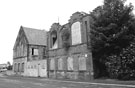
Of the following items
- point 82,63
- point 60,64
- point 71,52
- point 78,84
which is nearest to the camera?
point 78,84

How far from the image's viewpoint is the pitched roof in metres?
41.4

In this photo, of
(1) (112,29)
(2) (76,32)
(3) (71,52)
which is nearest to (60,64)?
(3) (71,52)

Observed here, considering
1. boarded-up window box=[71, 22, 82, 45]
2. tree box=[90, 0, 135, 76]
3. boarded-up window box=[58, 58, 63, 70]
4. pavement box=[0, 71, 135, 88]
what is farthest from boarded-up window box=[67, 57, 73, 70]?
pavement box=[0, 71, 135, 88]

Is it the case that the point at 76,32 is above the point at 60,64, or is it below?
above

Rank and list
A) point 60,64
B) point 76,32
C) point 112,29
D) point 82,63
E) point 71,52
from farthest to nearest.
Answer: point 60,64 < point 71,52 < point 76,32 < point 82,63 < point 112,29

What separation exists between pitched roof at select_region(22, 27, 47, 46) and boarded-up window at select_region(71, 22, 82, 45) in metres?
17.7

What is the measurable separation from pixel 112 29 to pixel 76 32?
7034 millimetres

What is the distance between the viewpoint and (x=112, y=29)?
64.1 ft

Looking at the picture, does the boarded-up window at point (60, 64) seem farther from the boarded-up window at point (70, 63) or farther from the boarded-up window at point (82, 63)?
the boarded-up window at point (82, 63)

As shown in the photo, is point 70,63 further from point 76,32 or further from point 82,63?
point 76,32

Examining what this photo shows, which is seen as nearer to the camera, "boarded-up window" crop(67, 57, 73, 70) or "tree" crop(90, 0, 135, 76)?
"tree" crop(90, 0, 135, 76)

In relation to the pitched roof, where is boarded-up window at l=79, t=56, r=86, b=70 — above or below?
below

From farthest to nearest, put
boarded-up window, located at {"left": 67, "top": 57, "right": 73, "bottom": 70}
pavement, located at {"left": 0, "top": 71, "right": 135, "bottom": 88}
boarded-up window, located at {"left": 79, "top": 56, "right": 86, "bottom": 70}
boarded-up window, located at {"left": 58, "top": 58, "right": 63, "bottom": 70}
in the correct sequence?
boarded-up window, located at {"left": 58, "top": 58, "right": 63, "bottom": 70} → boarded-up window, located at {"left": 67, "top": 57, "right": 73, "bottom": 70} → boarded-up window, located at {"left": 79, "top": 56, "right": 86, "bottom": 70} → pavement, located at {"left": 0, "top": 71, "right": 135, "bottom": 88}

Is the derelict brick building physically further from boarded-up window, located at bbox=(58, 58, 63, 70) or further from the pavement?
the pavement
